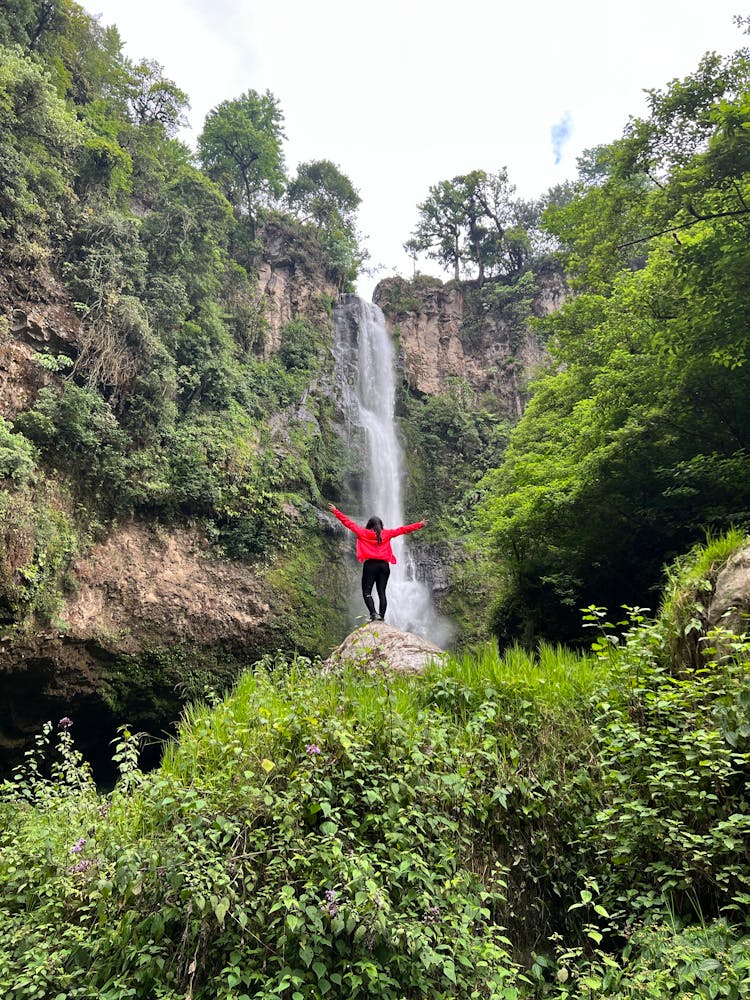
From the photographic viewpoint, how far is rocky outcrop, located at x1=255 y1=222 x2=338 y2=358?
71.2 ft

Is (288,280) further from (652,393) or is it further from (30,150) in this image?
(652,393)

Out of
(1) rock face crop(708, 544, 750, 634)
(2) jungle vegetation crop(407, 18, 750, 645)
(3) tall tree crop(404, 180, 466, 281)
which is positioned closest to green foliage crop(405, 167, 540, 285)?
(3) tall tree crop(404, 180, 466, 281)

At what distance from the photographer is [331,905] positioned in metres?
2.58

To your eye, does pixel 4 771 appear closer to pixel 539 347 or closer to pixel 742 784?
pixel 742 784

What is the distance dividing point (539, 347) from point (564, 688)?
24384 millimetres

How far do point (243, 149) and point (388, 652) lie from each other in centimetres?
2396

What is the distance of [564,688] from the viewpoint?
4270 mm

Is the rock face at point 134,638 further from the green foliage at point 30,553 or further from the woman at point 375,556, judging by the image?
the woman at point 375,556

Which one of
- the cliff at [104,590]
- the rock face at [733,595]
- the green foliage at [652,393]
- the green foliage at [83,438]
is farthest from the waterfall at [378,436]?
the rock face at [733,595]

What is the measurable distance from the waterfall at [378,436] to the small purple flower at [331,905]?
13.6m

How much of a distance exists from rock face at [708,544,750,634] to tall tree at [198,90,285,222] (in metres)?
23.2

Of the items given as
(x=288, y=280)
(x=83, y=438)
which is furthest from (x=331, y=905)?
(x=288, y=280)

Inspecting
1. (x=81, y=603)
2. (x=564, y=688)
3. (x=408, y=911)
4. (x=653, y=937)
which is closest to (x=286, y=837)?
(x=408, y=911)

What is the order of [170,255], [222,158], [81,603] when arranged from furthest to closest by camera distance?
1. [222,158]
2. [170,255]
3. [81,603]
